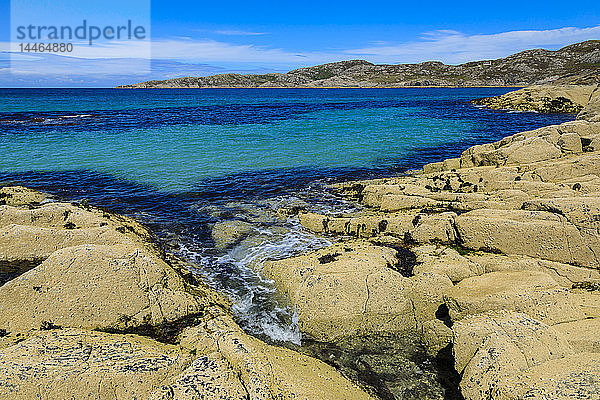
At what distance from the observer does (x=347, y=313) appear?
10.4 metres

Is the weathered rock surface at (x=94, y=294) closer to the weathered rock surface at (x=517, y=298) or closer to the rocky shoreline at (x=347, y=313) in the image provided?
the rocky shoreline at (x=347, y=313)

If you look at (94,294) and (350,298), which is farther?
(350,298)

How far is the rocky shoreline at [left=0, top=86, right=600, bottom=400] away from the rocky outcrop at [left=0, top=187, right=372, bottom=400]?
34 mm

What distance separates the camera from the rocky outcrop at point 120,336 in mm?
6891

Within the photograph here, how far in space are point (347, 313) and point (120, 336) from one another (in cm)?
558

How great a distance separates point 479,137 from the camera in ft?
145

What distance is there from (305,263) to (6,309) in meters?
7.88

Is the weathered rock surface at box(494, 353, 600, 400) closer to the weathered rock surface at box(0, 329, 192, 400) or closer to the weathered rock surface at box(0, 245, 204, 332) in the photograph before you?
the weathered rock surface at box(0, 329, 192, 400)

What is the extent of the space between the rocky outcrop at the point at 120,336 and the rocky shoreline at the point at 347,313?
34 millimetres

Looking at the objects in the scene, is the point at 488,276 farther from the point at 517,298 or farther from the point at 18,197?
the point at 18,197

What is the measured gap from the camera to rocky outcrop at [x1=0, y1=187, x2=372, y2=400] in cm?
689

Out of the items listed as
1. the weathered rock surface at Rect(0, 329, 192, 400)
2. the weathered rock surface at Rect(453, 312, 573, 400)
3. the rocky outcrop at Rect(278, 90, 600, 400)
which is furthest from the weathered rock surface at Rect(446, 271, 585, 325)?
the weathered rock surface at Rect(0, 329, 192, 400)

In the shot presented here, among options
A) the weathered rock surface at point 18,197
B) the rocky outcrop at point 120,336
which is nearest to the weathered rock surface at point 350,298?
the rocky outcrop at point 120,336

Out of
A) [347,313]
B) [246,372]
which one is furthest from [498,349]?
[246,372]
